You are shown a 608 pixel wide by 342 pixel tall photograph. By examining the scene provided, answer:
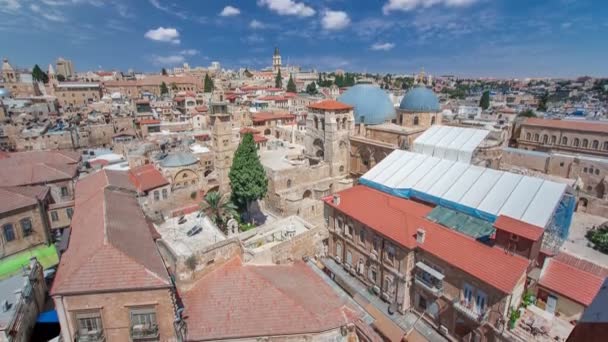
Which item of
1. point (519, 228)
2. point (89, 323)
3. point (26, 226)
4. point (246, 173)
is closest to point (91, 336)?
point (89, 323)

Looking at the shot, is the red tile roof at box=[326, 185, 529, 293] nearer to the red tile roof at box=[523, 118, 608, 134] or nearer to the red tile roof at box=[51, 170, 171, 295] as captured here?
the red tile roof at box=[51, 170, 171, 295]

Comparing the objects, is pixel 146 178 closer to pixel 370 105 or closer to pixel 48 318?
pixel 48 318

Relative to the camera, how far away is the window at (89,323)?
41.1 ft

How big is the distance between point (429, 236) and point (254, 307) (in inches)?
472

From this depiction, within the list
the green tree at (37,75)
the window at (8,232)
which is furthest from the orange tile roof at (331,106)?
the green tree at (37,75)

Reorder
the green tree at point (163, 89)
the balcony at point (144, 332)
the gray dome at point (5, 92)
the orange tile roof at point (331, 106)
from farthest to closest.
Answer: the green tree at point (163, 89) → the gray dome at point (5, 92) → the orange tile roof at point (331, 106) → the balcony at point (144, 332)

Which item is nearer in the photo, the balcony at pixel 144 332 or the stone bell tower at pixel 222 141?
the balcony at pixel 144 332

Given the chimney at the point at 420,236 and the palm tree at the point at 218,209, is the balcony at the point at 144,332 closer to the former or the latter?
the chimney at the point at 420,236

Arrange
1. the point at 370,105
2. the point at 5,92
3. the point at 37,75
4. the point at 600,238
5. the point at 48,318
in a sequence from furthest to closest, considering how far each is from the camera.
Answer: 1. the point at 37,75
2. the point at 5,92
3. the point at 370,105
4. the point at 600,238
5. the point at 48,318

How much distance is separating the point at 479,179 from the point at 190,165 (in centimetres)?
3000

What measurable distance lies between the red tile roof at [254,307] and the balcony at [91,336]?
3.49 meters

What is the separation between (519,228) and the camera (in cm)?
1697

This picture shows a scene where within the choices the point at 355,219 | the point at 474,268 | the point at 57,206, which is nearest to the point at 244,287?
the point at 355,219

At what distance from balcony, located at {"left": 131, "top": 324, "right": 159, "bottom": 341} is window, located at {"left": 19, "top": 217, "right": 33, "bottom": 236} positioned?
1349 centimetres
